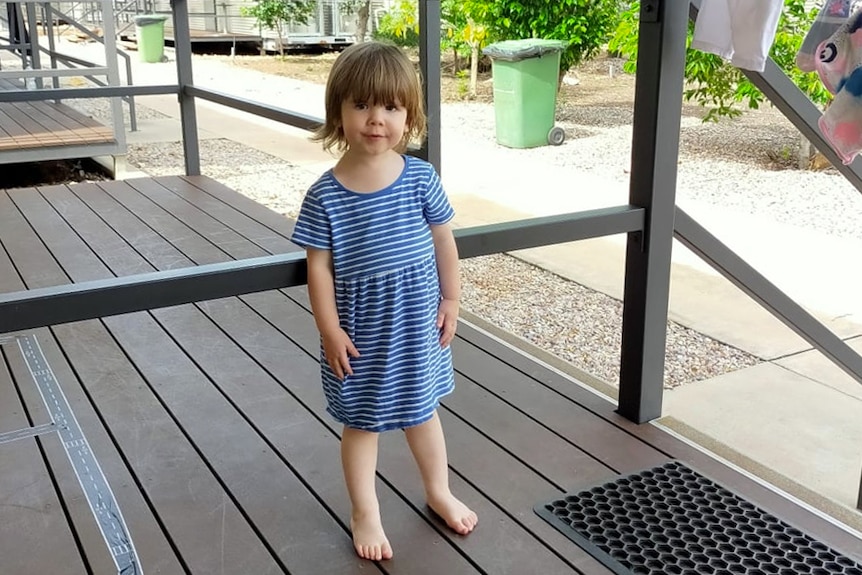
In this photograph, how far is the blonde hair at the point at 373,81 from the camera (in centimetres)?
168

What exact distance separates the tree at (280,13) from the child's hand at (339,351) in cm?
1563

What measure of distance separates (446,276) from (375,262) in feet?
0.62

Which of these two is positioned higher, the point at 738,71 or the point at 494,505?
the point at 738,71

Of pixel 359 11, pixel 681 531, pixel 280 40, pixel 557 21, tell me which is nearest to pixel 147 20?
pixel 280 40

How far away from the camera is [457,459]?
7.53 ft

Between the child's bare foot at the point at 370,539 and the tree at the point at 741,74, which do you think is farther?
the tree at the point at 741,74

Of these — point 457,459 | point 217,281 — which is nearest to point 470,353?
point 457,459

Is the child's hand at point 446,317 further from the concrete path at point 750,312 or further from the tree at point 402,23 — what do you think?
the tree at point 402,23

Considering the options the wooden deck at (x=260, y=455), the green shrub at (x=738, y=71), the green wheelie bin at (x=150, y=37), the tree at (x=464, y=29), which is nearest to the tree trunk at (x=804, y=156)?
the green shrub at (x=738, y=71)

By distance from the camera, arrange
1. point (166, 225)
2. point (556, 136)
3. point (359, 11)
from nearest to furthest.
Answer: point (166, 225) → point (556, 136) → point (359, 11)

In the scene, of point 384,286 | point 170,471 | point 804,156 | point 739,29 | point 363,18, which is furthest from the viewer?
point 363,18

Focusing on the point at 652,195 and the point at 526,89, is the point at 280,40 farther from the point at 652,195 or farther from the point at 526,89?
the point at 652,195

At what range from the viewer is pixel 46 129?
6879mm

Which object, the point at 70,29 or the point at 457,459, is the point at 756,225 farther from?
the point at 70,29
